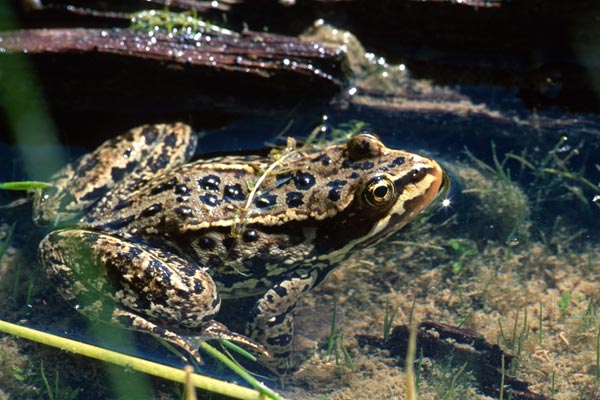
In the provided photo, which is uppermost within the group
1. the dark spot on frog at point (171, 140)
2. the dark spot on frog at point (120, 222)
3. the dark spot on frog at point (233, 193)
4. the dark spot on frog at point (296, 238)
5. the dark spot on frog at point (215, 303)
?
the dark spot on frog at point (171, 140)

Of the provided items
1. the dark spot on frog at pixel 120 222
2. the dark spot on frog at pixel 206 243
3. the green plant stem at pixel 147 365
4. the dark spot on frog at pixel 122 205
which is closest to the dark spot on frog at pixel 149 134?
the dark spot on frog at pixel 122 205

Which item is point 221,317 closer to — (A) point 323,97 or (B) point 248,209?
(B) point 248,209

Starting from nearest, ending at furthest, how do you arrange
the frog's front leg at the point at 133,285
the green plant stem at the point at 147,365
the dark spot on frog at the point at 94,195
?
1. the green plant stem at the point at 147,365
2. the frog's front leg at the point at 133,285
3. the dark spot on frog at the point at 94,195

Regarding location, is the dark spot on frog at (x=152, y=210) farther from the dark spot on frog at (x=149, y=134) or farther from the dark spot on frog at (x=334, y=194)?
the dark spot on frog at (x=334, y=194)

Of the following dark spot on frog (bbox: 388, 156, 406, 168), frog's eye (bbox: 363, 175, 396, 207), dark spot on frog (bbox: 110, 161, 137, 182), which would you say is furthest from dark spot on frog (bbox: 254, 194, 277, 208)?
dark spot on frog (bbox: 110, 161, 137, 182)

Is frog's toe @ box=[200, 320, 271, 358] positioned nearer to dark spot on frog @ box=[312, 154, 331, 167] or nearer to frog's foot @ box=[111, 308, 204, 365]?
frog's foot @ box=[111, 308, 204, 365]

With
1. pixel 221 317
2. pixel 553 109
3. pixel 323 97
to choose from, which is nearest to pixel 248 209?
pixel 221 317
